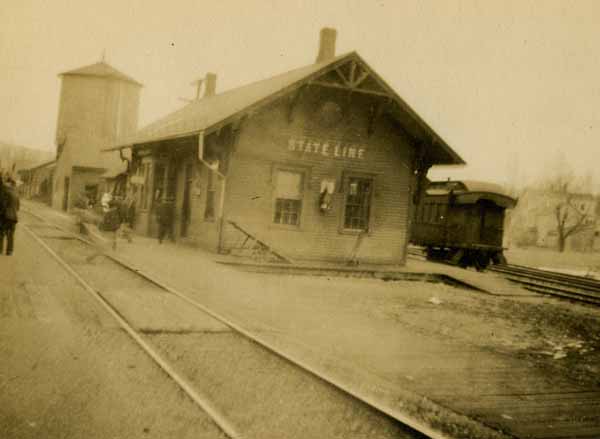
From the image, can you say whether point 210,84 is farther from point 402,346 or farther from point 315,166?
point 402,346

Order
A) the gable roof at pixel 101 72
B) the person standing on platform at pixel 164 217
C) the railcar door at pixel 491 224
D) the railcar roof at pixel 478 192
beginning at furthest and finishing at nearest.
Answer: the gable roof at pixel 101 72 → the railcar door at pixel 491 224 → the railcar roof at pixel 478 192 → the person standing on platform at pixel 164 217

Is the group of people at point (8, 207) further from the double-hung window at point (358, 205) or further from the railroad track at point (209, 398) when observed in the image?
the double-hung window at point (358, 205)

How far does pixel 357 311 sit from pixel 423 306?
2145 mm

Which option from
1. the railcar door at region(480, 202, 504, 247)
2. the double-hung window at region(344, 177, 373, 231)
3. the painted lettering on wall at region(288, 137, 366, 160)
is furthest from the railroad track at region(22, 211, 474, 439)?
the railcar door at region(480, 202, 504, 247)

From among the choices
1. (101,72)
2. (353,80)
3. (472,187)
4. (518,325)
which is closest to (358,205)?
(353,80)

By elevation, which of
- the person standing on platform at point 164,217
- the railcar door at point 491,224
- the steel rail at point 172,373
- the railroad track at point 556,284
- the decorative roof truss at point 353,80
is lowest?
the steel rail at point 172,373

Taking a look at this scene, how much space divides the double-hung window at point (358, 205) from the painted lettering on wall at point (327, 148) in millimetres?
846

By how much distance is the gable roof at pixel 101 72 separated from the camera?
52.8 m

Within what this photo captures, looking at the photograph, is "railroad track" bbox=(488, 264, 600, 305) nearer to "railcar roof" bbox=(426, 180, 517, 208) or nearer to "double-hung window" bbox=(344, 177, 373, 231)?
"railcar roof" bbox=(426, 180, 517, 208)

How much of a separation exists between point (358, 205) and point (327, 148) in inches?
85.9

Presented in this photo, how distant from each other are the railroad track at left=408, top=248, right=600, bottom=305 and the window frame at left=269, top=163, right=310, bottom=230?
23.2 ft

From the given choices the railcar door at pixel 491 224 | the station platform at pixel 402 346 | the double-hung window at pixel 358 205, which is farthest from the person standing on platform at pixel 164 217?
the railcar door at pixel 491 224

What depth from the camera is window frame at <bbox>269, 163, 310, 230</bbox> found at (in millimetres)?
17891

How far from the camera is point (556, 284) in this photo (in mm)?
19125
